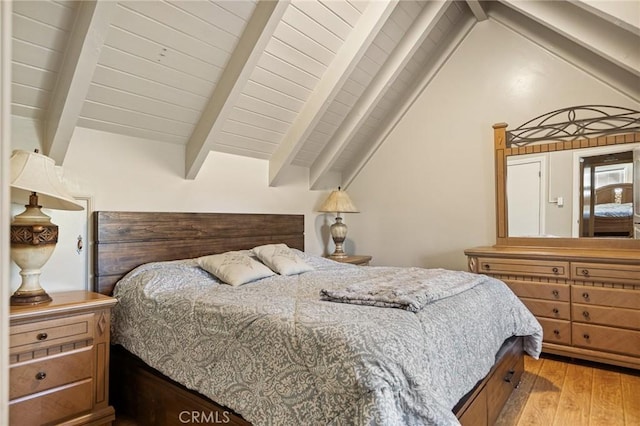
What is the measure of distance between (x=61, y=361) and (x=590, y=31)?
12.7 feet

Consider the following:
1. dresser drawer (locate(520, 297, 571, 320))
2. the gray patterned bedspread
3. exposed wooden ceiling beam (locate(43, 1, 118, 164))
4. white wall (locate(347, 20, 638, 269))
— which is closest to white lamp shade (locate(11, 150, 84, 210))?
exposed wooden ceiling beam (locate(43, 1, 118, 164))

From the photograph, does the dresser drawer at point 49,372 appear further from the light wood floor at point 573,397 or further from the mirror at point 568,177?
the mirror at point 568,177

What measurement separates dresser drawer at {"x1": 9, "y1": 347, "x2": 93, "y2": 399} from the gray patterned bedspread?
24 cm

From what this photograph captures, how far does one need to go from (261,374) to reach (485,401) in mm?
1120

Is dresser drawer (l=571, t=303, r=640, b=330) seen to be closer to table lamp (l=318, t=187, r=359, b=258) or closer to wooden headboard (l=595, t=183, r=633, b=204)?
wooden headboard (l=595, t=183, r=633, b=204)

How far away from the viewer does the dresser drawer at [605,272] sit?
2.49 metres

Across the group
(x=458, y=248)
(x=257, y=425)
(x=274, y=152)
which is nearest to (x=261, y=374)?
(x=257, y=425)

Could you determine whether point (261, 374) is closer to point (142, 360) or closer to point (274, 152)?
point (142, 360)

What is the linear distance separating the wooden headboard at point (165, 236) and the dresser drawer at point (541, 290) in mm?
2104

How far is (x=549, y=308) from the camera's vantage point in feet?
9.23

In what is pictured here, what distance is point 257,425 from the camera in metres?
1.35

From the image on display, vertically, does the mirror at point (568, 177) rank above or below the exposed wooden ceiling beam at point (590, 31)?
below

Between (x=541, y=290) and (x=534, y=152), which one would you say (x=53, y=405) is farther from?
(x=534, y=152)
